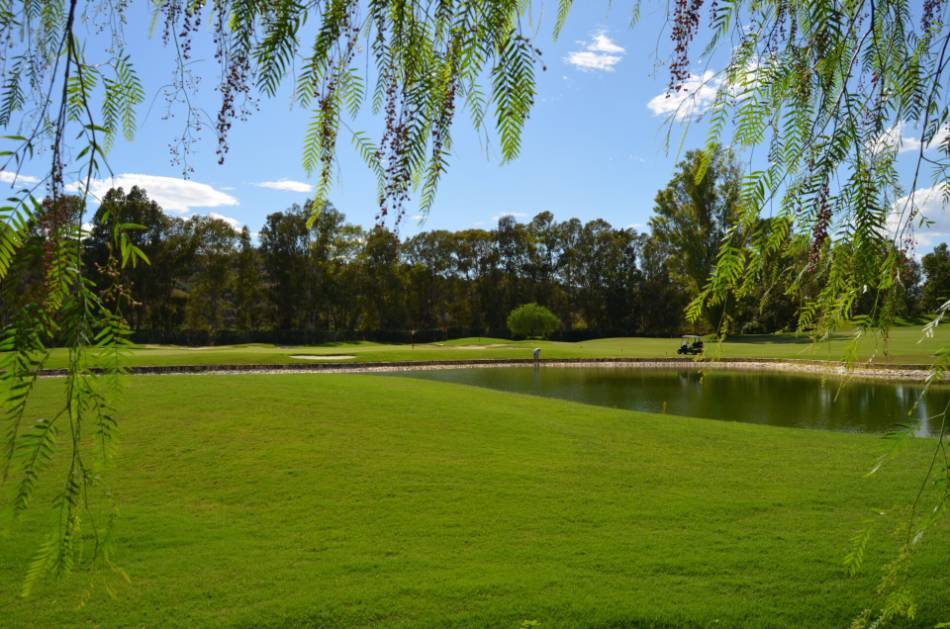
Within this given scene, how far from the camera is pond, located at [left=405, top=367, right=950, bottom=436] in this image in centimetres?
1334

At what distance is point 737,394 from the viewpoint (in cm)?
1778

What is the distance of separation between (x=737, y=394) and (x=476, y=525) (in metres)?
14.4

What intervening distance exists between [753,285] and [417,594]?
3.39 m

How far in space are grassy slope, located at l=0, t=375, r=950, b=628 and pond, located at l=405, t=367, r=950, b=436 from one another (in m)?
3.65

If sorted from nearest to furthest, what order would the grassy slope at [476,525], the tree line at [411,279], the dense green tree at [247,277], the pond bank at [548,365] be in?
the grassy slope at [476,525] < the pond bank at [548,365] < the tree line at [411,279] < the dense green tree at [247,277]

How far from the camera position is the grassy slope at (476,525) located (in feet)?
13.1

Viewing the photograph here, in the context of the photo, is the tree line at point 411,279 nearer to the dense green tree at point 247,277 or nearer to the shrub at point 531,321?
the dense green tree at point 247,277

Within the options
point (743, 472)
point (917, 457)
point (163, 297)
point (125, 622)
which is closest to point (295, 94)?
point (125, 622)

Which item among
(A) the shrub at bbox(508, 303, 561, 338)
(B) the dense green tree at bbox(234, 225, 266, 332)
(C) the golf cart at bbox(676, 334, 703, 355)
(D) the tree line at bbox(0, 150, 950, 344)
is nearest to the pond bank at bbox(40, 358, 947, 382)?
(C) the golf cart at bbox(676, 334, 703, 355)

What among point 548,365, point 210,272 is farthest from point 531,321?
point 210,272

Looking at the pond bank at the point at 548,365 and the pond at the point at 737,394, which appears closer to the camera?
the pond at the point at 737,394

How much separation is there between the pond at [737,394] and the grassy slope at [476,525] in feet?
12.0

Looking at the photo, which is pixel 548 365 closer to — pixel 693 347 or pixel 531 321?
pixel 531 321

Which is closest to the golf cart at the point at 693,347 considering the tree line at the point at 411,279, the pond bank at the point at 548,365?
the pond bank at the point at 548,365
